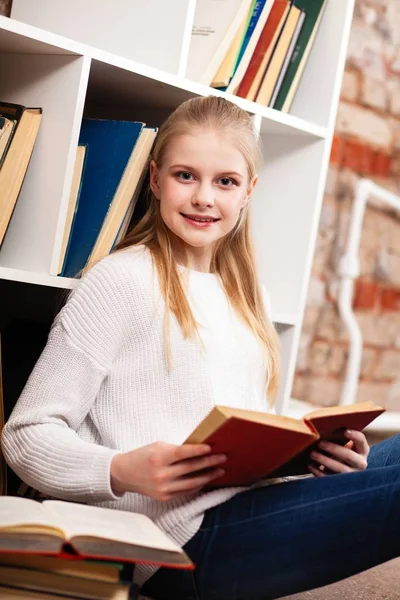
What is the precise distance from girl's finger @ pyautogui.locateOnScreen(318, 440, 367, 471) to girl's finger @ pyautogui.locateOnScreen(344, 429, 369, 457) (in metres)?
0.01

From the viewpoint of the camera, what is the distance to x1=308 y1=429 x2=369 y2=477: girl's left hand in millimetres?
1268

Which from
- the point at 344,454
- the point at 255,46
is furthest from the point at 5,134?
the point at 344,454

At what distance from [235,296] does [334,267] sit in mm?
1323

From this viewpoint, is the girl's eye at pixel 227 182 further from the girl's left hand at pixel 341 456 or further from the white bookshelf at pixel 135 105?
the girl's left hand at pixel 341 456

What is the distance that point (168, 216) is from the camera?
54.2 inches

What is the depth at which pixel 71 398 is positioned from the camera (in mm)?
1203

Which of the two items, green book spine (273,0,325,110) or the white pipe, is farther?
the white pipe

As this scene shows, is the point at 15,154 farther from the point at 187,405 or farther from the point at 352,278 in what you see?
the point at 352,278

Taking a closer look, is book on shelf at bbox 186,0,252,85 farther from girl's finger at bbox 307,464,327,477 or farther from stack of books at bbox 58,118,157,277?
girl's finger at bbox 307,464,327,477

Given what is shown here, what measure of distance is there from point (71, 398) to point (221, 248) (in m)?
0.45

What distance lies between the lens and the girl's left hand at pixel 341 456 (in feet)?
4.16

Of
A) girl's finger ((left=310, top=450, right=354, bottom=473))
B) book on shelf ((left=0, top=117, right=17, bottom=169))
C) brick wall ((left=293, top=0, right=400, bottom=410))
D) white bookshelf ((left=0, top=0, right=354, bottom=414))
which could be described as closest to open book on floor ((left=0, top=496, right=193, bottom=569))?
girl's finger ((left=310, top=450, right=354, bottom=473))

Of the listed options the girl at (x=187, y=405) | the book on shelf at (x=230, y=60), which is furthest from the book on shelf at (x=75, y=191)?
the book on shelf at (x=230, y=60)

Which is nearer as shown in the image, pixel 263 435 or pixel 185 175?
pixel 263 435
